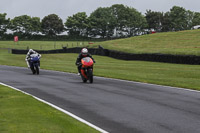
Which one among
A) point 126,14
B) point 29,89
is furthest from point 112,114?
point 126,14

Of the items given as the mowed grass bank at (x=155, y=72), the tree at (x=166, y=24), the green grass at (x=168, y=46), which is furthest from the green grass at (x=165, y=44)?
the tree at (x=166, y=24)

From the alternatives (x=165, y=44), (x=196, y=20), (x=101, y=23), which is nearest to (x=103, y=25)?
(x=101, y=23)

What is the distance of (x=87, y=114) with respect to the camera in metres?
9.25

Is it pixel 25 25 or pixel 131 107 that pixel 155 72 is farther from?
pixel 25 25

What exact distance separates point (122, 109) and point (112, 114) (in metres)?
0.76

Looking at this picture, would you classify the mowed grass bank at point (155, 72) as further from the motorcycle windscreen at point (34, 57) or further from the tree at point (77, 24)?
the tree at point (77, 24)

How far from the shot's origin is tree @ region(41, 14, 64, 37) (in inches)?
5950

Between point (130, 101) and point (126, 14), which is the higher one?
point (126, 14)

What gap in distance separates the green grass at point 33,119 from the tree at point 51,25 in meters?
142

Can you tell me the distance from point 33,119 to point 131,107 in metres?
2.95

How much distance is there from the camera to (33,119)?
329 inches

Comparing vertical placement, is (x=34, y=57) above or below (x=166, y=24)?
below

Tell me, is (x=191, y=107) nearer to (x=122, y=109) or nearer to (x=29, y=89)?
(x=122, y=109)

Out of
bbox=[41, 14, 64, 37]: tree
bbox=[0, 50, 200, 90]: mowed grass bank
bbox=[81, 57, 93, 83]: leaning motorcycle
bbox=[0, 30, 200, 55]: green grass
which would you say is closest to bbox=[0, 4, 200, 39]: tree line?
bbox=[41, 14, 64, 37]: tree
